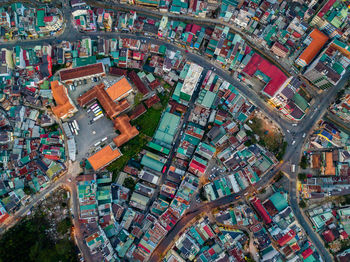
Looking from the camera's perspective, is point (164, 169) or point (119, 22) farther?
point (119, 22)

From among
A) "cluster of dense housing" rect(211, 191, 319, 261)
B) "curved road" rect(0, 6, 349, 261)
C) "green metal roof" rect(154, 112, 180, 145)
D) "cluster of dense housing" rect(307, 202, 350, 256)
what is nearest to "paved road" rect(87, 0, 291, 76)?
"curved road" rect(0, 6, 349, 261)

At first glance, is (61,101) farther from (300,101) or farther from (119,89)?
(300,101)

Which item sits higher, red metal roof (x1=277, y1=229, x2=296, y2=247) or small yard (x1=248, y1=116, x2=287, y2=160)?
small yard (x1=248, y1=116, x2=287, y2=160)

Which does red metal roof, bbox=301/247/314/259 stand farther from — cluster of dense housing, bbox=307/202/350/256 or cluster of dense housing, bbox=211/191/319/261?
cluster of dense housing, bbox=307/202/350/256

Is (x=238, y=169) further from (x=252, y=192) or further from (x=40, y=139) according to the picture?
(x=40, y=139)

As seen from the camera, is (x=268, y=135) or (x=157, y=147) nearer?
(x=157, y=147)

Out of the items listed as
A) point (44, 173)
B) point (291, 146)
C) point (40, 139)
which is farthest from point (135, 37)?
point (291, 146)

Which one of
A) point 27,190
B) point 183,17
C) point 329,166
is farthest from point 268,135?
point 27,190
